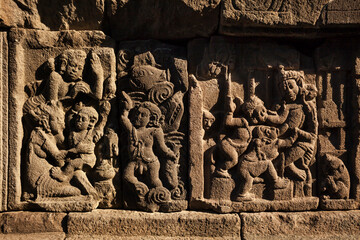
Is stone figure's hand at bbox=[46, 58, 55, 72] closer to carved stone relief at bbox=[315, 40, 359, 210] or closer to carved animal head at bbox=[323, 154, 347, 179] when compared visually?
carved stone relief at bbox=[315, 40, 359, 210]

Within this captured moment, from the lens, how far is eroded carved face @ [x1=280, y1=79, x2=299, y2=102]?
3.61 m

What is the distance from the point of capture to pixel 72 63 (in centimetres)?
364

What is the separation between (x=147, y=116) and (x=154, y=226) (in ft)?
3.44

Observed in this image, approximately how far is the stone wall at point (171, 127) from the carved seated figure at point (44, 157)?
0.01 m

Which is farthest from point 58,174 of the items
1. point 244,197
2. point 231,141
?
point 244,197

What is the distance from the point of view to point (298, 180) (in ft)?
12.1

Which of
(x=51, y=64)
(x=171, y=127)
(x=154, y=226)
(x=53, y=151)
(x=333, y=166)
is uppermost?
(x=51, y=64)

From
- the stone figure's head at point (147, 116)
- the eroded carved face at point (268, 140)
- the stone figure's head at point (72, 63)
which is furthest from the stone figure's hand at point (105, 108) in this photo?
the eroded carved face at point (268, 140)

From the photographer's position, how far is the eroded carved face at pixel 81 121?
361 centimetres

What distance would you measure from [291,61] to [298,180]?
3.83 feet

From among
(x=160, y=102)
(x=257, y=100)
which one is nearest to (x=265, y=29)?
(x=257, y=100)

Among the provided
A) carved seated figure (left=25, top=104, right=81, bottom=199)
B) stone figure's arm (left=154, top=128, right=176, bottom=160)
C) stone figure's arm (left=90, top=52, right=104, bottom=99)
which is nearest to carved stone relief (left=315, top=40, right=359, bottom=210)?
stone figure's arm (left=154, top=128, right=176, bottom=160)

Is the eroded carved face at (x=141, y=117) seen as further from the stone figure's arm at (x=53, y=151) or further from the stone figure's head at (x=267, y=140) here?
the stone figure's head at (x=267, y=140)

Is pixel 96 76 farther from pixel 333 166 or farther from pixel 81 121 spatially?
pixel 333 166
